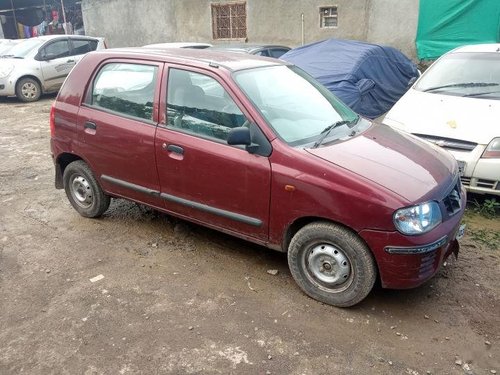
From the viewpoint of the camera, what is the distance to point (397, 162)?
3303mm

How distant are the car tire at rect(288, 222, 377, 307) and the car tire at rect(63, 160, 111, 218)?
2.23 m

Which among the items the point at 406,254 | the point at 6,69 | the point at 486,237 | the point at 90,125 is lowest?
the point at 486,237

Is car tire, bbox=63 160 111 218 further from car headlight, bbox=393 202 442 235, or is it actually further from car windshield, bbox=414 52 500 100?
car windshield, bbox=414 52 500 100

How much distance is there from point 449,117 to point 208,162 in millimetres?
2918

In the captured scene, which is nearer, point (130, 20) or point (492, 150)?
point (492, 150)

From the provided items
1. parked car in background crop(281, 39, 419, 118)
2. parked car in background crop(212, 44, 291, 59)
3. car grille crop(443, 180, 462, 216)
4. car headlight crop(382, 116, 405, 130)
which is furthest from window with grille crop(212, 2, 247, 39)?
car grille crop(443, 180, 462, 216)

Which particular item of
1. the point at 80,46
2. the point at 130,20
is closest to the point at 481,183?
the point at 80,46

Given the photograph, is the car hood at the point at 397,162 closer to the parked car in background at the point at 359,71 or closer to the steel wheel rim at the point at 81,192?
the steel wheel rim at the point at 81,192

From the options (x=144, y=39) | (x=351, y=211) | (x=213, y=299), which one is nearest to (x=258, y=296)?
(x=213, y=299)

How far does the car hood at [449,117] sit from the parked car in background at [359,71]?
1.58m

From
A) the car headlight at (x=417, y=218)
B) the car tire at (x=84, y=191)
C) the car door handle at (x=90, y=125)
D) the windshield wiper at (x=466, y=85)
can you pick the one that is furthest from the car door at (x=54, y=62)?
the car headlight at (x=417, y=218)

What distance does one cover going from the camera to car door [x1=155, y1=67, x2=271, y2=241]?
11.3 feet

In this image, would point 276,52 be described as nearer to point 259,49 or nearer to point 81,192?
point 259,49

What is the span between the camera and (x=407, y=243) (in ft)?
9.71
